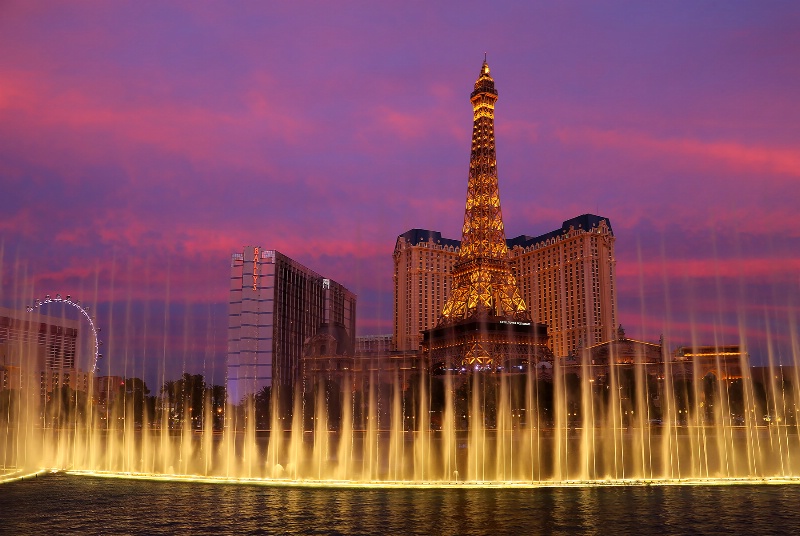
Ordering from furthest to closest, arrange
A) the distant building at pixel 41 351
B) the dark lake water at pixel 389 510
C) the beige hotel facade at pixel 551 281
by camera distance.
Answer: the beige hotel facade at pixel 551 281 → the distant building at pixel 41 351 → the dark lake water at pixel 389 510

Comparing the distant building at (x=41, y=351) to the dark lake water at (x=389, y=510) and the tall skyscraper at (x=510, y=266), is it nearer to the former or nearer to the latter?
the tall skyscraper at (x=510, y=266)

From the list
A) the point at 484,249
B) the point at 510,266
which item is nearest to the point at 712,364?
the point at 510,266

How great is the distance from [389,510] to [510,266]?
110 m

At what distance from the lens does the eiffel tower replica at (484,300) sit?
113 m

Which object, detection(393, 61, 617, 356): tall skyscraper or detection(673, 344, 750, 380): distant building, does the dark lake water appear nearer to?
detection(393, 61, 617, 356): tall skyscraper

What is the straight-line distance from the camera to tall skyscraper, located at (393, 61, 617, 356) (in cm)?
12188

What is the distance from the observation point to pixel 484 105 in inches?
4919

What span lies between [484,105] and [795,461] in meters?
88.1

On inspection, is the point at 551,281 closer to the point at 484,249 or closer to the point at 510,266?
the point at 510,266

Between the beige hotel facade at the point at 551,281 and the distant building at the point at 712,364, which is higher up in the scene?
the beige hotel facade at the point at 551,281

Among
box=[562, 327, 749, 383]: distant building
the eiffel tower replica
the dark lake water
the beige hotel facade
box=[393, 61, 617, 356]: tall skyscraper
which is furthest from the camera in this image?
the beige hotel facade

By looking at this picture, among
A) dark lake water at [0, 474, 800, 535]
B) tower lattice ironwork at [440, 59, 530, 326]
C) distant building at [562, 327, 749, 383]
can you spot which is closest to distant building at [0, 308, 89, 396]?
tower lattice ironwork at [440, 59, 530, 326]

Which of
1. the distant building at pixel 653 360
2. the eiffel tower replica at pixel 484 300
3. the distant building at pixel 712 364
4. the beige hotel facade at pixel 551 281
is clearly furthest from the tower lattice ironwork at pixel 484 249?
the beige hotel facade at pixel 551 281

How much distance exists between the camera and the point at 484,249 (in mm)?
118500
